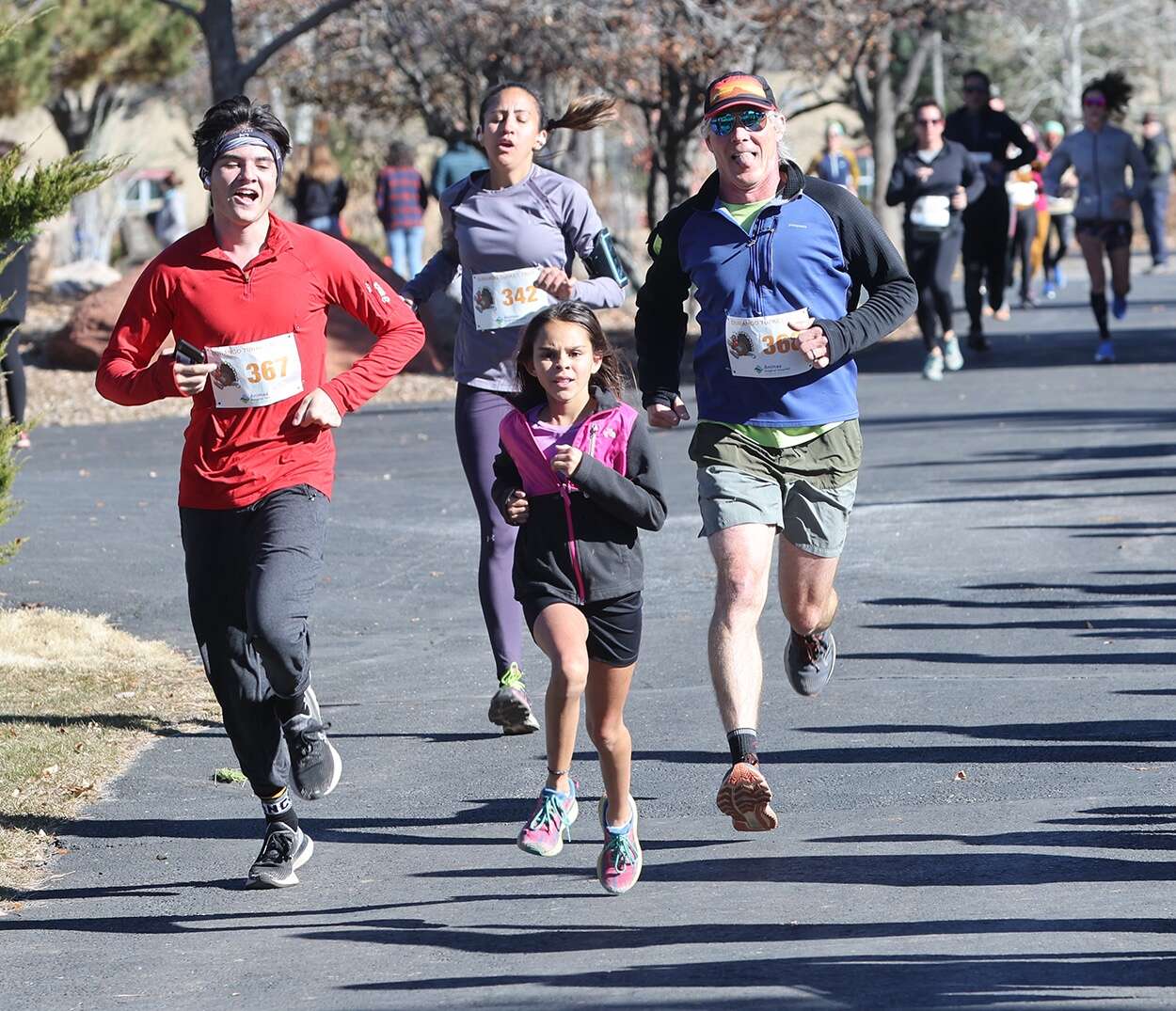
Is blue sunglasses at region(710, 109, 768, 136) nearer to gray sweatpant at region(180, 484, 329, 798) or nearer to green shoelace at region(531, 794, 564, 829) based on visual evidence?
gray sweatpant at region(180, 484, 329, 798)

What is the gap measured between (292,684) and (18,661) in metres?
3.40

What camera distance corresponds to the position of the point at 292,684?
20.0ft

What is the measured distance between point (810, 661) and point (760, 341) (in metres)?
1.30

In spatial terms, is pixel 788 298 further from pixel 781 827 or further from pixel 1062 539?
pixel 1062 539

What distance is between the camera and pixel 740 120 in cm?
643

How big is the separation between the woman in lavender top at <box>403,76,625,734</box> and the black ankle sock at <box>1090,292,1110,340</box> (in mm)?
11887

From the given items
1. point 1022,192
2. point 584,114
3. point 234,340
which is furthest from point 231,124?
point 1022,192

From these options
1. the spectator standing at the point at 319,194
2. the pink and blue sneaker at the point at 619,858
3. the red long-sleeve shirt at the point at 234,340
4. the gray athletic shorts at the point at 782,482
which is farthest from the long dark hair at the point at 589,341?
the spectator standing at the point at 319,194

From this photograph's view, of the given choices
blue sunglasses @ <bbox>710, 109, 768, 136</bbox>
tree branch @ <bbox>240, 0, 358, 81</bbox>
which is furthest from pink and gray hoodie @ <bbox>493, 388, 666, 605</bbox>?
tree branch @ <bbox>240, 0, 358, 81</bbox>

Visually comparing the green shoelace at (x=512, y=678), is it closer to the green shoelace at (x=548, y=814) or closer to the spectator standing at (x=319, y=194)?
the green shoelace at (x=548, y=814)

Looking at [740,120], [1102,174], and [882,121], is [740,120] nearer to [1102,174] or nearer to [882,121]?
[1102,174]

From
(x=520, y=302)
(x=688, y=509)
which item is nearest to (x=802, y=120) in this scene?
(x=688, y=509)

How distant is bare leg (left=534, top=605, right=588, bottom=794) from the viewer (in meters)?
5.70

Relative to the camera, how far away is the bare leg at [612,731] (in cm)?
574
